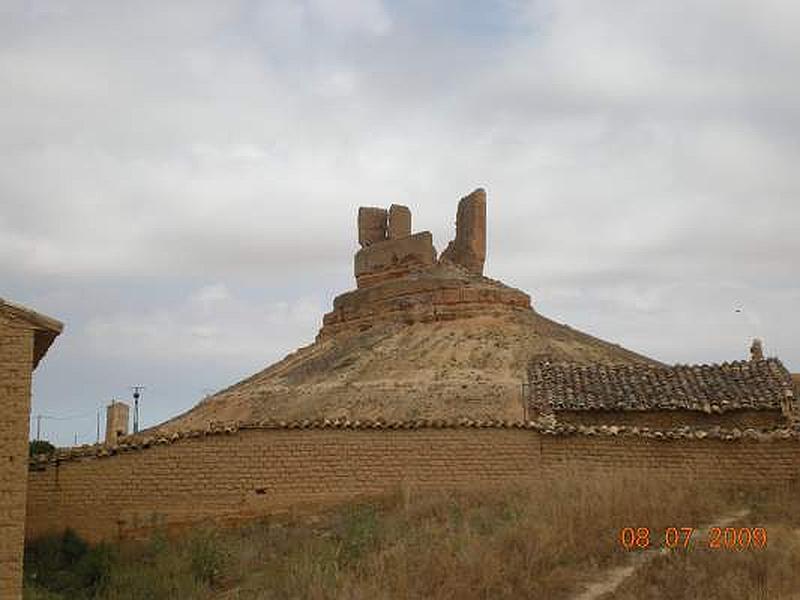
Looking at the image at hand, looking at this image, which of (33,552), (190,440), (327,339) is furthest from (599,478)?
(327,339)

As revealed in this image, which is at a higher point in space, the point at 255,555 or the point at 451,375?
the point at 451,375

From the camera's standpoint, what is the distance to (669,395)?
673 inches

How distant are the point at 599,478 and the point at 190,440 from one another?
6198mm

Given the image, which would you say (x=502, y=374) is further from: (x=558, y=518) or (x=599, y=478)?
(x=558, y=518)

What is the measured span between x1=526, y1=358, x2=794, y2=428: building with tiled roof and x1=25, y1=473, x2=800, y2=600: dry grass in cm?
403

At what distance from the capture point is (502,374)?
20.8m

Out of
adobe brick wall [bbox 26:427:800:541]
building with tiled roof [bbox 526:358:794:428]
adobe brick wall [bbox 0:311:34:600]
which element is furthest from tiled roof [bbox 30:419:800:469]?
adobe brick wall [bbox 0:311:34:600]

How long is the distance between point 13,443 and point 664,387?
41.0ft

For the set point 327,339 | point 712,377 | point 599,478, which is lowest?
point 599,478

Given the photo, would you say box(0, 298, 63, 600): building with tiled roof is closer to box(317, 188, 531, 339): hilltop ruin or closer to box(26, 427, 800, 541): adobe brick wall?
box(26, 427, 800, 541): adobe brick wall

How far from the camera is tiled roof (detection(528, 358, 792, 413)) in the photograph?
16.5 m

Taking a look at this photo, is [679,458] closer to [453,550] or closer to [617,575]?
[617,575]

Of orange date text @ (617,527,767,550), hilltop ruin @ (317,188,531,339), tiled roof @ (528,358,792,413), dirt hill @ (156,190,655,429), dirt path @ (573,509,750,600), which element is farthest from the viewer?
hilltop ruin @ (317,188,531,339)

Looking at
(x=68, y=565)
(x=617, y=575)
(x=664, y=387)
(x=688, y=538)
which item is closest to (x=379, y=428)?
→ (x=68, y=565)
